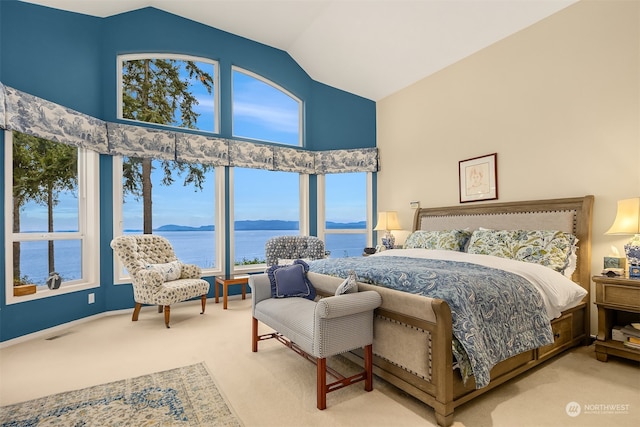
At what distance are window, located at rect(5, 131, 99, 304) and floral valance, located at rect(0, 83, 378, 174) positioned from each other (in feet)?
0.72

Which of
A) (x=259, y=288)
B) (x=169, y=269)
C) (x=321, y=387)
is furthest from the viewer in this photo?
(x=169, y=269)

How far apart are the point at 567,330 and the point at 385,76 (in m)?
4.21

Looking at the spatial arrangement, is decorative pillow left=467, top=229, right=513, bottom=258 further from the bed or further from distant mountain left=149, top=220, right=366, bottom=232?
distant mountain left=149, top=220, right=366, bottom=232

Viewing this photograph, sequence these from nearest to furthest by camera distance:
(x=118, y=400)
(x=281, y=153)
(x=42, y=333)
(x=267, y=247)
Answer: (x=118, y=400), (x=42, y=333), (x=267, y=247), (x=281, y=153)

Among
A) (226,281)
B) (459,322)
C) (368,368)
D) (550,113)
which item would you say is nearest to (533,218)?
(550,113)

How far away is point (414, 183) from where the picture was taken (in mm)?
5289

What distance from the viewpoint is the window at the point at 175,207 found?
4.54 meters

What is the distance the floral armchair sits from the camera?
371 centimetres

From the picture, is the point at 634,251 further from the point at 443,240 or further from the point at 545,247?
the point at 443,240

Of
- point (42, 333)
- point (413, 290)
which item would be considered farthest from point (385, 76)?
point (42, 333)

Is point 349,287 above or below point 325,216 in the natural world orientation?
below

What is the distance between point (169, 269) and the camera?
13.5 feet

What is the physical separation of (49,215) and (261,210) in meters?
2.83

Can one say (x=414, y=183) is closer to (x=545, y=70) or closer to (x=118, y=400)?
(x=545, y=70)
